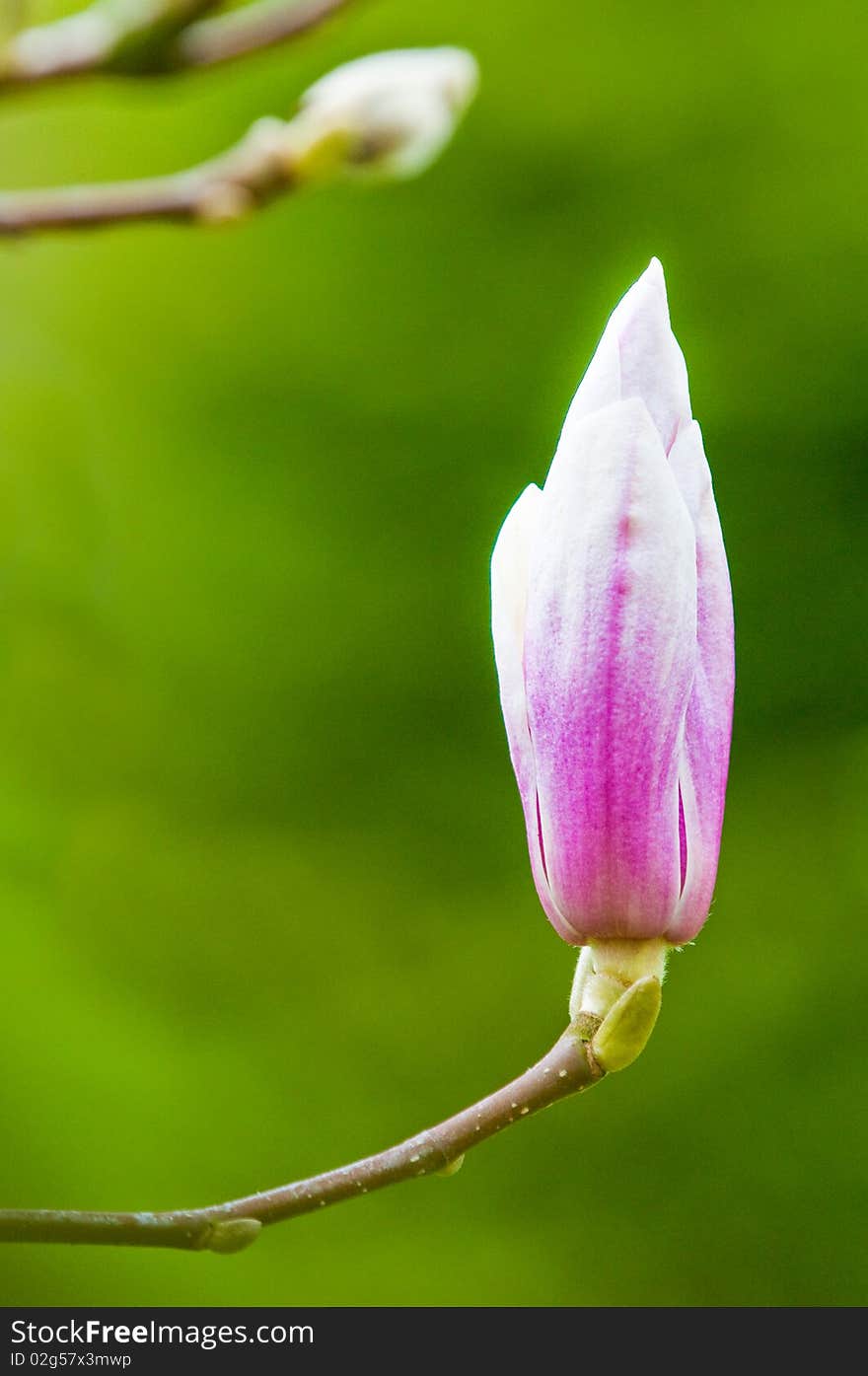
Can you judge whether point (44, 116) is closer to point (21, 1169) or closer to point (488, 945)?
point (488, 945)

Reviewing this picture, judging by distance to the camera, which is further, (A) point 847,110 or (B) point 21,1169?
(B) point 21,1169

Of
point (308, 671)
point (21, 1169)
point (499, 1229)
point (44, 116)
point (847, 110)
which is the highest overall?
point (44, 116)

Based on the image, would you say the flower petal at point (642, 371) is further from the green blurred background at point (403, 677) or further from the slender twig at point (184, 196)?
the green blurred background at point (403, 677)

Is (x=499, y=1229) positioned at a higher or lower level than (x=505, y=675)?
higher

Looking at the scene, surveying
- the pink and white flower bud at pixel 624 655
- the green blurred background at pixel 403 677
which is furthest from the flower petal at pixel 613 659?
the green blurred background at pixel 403 677

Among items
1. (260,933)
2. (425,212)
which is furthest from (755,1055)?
(425,212)

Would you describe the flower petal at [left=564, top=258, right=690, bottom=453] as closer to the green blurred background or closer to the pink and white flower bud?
the pink and white flower bud

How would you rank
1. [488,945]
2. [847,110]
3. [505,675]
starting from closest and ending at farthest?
1. [505,675]
2. [847,110]
3. [488,945]
